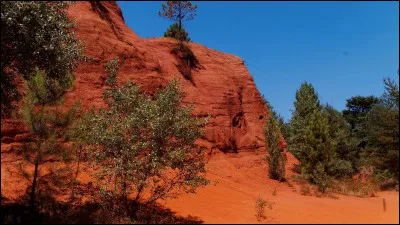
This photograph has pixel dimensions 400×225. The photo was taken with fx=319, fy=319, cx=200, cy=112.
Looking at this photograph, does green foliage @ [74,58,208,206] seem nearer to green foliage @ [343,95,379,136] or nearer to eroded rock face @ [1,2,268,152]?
eroded rock face @ [1,2,268,152]

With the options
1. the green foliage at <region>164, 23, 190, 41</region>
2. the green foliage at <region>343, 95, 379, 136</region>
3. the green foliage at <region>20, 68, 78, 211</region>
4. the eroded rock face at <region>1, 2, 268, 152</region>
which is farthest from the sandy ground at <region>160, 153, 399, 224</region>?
the green foliage at <region>343, 95, 379, 136</region>

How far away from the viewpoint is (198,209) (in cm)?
1446

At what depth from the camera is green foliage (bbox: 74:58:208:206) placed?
1092cm

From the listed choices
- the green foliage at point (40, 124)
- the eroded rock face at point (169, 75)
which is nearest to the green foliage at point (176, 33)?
the eroded rock face at point (169, 75)

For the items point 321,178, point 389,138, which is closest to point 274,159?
point 321,178

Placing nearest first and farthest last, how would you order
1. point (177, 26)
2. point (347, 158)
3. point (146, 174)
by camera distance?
point (146, 174), point (347, 158), point (177, 26)

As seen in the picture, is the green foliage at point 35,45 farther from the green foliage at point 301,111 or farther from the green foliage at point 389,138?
the green foliage at point 301,111

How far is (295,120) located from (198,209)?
2081 cm

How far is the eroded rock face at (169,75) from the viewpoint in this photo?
20.9 metres

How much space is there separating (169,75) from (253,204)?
537 inches

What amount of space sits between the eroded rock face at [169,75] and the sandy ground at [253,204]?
12.1ft

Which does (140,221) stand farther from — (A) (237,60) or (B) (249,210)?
(A) (237,60)

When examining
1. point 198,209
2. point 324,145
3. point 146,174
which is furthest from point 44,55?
point 324,145

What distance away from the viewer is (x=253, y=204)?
53.3 ft
